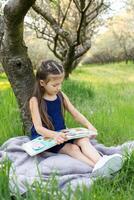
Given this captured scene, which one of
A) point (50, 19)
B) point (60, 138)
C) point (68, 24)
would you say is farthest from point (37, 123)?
point (68, 24)

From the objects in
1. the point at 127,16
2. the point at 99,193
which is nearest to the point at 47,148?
the point at 99,193

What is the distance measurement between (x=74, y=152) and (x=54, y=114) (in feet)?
1.64

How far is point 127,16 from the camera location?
22.4 metres

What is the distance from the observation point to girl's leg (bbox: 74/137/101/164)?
444cm

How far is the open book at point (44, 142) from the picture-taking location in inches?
177

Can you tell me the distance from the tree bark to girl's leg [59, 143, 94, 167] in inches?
41.3

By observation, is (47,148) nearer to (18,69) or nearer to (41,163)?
(41,163)

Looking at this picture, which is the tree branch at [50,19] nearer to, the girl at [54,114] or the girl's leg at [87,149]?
the girl at [54,114]

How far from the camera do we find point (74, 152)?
455 centimetres

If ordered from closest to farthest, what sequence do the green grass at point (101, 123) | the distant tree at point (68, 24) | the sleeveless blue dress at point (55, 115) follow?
the green grass at point (101, 123), the sleeveless blue dress at point (55, 115), the distant tree at point (68, 24)

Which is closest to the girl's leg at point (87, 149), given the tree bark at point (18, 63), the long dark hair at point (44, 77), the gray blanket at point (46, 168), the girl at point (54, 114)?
the girl at point (54, 114)

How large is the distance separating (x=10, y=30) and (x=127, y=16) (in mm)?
17629

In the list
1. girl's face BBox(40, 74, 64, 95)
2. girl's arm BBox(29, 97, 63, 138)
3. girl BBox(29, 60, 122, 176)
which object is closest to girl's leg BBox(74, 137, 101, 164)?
girl BBox(29, 60, 122, 176)

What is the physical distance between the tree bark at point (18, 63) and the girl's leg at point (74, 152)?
1048 millimetres
